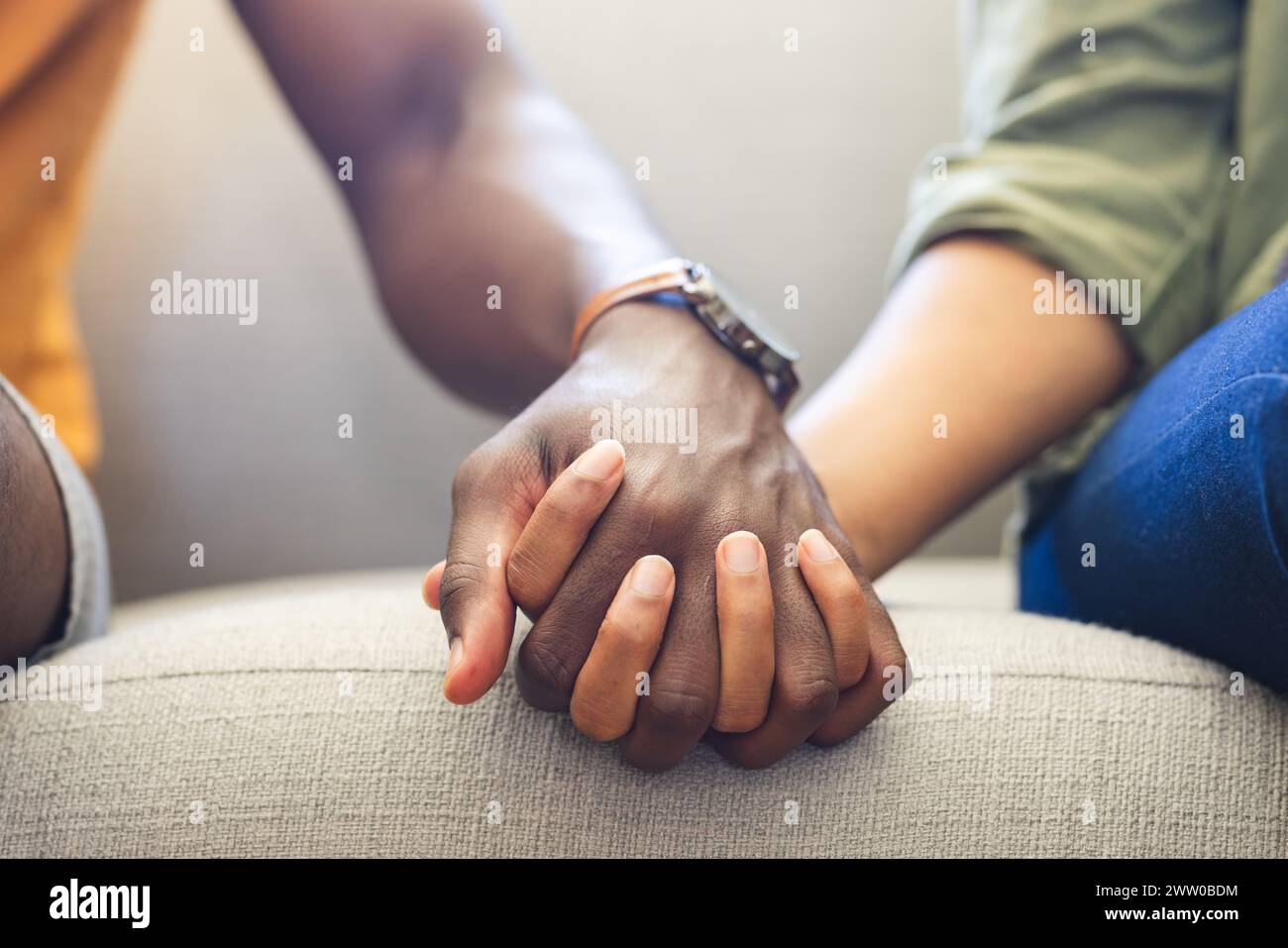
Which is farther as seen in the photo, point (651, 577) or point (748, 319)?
point (748, 319)

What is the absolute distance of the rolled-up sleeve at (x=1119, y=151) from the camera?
47cm

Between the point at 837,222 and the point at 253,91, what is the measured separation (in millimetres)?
610

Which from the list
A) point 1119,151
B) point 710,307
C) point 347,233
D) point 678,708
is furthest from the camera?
point 347,233

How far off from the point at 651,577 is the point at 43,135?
1.57ft

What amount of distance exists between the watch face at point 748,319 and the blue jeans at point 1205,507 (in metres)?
0.14

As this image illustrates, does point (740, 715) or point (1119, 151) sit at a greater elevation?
point (1119, 151)

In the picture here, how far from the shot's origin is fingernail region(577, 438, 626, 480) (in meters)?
0.29

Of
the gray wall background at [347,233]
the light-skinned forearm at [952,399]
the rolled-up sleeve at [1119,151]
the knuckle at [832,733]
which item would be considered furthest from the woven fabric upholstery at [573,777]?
the gray wall background at [347,233]

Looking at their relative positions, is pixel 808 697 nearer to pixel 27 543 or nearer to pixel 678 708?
pixel 678 708

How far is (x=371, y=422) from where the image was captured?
1011 millimetres

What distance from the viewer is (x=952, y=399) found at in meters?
0.44

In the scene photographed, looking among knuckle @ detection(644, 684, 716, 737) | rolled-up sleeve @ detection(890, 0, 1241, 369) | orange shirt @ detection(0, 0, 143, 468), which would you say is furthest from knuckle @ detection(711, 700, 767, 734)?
orange shirt @ detection(0, 0, 143, 468)

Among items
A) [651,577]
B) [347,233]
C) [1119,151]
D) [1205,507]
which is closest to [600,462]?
[651,577]
